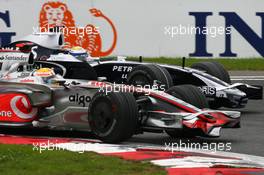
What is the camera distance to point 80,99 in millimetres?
12086

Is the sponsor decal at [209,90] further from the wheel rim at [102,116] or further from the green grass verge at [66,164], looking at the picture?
the green grass verge at [66,164]

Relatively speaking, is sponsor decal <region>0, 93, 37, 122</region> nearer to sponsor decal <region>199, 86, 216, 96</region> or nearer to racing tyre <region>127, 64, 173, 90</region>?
racing tyre <region>127, 64, 173, 90</region>

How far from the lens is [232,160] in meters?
10.3

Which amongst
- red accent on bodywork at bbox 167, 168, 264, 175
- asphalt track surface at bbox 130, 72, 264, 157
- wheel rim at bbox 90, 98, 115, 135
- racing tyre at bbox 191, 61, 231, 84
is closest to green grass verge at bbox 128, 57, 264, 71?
racing tyre at bbox 191, 61, 231, 84

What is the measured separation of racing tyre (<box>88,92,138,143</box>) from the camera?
1127 cm

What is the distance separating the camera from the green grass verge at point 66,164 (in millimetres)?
9102

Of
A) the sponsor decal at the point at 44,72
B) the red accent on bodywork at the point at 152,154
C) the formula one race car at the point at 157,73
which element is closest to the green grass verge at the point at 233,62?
the formula one race car at the point at 157,73

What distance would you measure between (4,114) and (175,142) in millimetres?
2395

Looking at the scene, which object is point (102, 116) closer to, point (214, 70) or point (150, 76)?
point (150, 76)

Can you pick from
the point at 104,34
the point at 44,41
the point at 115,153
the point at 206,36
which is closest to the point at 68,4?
the point at 104,34

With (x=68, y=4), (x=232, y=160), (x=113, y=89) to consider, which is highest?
(x=68, y=4)

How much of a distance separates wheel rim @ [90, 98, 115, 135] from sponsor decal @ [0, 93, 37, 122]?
110cm

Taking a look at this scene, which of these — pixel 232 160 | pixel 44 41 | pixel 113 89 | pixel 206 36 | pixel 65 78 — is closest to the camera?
pixel 232 160

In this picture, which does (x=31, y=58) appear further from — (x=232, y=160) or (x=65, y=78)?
(x=232, y=160)
